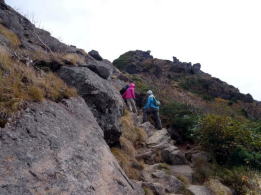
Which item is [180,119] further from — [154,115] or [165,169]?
[165,169]

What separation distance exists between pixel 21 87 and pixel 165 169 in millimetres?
5612

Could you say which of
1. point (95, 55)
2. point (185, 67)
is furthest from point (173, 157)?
point (185, 67)

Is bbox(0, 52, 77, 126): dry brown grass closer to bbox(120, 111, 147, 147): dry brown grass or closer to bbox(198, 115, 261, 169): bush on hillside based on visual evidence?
bbox(120, 111, 147, 147): dry brown grass

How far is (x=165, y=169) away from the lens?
974cm

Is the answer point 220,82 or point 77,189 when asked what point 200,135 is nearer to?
point 77,189

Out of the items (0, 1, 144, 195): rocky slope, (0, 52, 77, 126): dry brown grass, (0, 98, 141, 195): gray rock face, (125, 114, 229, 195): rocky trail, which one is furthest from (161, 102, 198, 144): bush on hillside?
(0, 52, 77, 126): dry brown grass

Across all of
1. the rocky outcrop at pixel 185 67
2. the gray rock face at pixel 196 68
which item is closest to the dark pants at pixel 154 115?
the rocky outcrop at pixel 185 67

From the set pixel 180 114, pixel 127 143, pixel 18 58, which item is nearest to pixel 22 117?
pixel 18 58

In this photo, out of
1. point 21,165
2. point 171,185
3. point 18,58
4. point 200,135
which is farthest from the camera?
point 200,135

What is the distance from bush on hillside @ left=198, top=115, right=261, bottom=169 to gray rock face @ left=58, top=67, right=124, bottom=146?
3480mm

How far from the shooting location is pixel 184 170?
1000 centimetres

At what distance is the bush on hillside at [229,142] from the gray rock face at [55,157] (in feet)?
15.6

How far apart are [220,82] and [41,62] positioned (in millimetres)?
41846

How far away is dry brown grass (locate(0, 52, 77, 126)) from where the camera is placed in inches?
222
